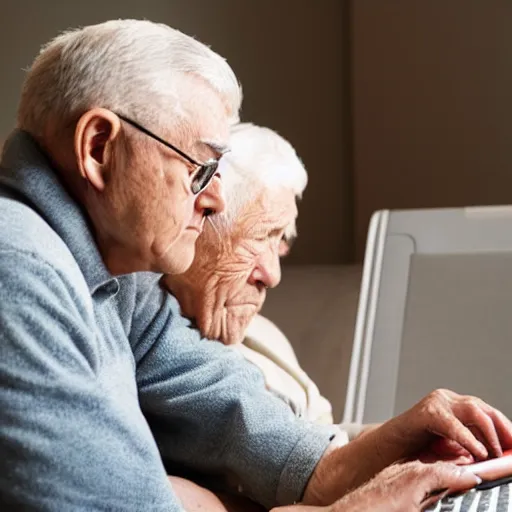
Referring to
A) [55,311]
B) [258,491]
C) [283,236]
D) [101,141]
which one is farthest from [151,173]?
[283,236]

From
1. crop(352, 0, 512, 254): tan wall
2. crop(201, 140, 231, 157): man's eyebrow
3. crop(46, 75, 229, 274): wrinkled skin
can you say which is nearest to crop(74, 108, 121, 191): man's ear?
crop(46, 75, 229, 274): wrinkled skin

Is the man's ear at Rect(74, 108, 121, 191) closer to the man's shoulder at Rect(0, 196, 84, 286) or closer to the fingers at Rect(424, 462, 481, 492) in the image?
the man's shoulder at Rect(0, 196, 84, 286)

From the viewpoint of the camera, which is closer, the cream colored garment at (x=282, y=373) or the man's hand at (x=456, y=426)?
the man's hand at (x=456, y=426)

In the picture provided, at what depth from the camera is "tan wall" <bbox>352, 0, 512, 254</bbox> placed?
3.04 m

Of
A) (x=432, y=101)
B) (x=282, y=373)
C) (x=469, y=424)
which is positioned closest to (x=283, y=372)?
(x=282, y=373)

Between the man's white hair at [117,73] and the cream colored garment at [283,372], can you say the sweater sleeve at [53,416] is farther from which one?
the cream colored garment at [283,372]

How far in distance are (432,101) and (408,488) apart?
2161 mm

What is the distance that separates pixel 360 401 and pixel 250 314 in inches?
18.3

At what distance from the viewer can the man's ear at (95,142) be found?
104 cm

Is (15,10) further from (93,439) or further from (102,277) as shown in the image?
(93,439)

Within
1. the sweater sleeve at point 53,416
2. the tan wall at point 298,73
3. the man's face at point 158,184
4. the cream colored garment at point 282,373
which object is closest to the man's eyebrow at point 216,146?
the man's face at point 158,184

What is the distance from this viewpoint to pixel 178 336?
1435mm

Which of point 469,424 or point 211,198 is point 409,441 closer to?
point 469,424

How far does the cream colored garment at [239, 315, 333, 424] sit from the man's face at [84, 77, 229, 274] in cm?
65
